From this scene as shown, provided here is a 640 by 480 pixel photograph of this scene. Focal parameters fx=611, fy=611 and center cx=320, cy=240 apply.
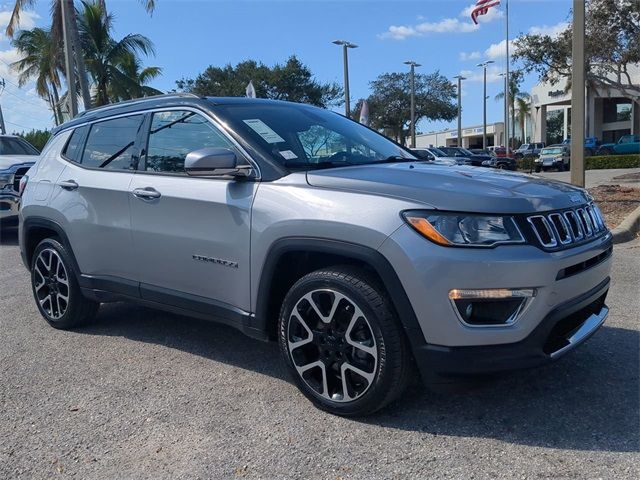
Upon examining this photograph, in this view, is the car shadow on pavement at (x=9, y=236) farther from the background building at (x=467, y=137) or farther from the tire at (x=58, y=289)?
the background building at (x=467, y=137)

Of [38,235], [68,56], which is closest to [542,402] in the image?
[38,235]

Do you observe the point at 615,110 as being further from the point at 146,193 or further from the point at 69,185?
the point at 146,193

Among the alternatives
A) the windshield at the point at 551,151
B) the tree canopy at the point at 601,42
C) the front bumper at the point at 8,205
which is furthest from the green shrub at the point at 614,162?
the front bumper at the point at 8,205

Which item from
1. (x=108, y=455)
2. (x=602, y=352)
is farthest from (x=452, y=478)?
(x=602, y=352)

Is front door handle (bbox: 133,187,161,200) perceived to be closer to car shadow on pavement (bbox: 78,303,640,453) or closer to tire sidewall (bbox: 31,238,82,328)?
tire sidewall (bbox: 31,238,82,328)

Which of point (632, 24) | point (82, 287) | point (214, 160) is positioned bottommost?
point (82, 287)

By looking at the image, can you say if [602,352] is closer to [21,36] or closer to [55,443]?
[55,443]

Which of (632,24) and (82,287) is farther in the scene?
(632,24)

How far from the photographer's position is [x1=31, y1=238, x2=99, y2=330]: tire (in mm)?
4867

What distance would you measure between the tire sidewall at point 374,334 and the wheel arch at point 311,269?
0.12 m

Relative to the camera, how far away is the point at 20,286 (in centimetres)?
690

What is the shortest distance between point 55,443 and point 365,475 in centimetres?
161

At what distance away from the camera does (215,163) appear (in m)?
3.46

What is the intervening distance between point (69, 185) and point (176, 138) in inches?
46.3
